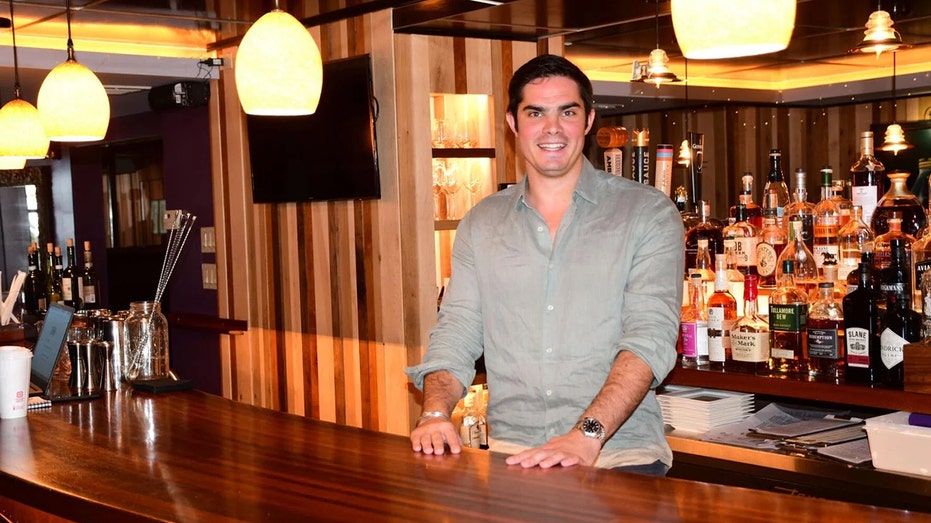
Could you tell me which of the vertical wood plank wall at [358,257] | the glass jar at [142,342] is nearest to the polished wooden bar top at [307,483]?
the glass jar at [142,342]

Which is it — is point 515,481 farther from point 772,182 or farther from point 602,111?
point 602,111

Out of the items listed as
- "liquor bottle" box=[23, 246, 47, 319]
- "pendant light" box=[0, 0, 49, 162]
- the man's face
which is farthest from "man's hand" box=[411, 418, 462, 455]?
"liquor bottle" box=[23, 246, 47, 319]

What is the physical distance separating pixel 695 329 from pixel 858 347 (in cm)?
61

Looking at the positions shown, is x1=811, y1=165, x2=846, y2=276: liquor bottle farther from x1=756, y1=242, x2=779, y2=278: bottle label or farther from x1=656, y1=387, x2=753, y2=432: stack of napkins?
x1=656, y1=387, x2=753, y2=432: stack of napkins

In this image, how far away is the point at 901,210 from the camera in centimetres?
329

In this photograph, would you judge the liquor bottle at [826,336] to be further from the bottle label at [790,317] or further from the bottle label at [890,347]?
the bottle label at [890,347]

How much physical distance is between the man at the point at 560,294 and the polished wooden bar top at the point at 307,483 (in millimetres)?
330

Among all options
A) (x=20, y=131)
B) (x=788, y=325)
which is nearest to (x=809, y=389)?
(x=788, y=325)

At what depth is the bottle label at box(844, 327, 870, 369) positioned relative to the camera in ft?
9.51

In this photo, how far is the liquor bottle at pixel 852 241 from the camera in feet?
10.7

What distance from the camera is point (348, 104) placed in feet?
16.6

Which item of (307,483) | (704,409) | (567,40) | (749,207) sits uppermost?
(567,40)

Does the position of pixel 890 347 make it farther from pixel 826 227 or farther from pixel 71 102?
pixel 71 102

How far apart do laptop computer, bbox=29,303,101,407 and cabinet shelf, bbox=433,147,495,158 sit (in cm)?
196
